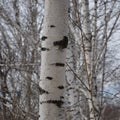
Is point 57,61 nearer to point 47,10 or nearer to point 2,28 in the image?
point 47,10

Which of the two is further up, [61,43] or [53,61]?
[61,43]

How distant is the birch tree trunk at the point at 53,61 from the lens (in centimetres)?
283

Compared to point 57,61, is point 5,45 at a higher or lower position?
higher

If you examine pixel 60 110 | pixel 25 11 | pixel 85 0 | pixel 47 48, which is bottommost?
pixel 60 110

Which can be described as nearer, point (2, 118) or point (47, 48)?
point (47, 48)

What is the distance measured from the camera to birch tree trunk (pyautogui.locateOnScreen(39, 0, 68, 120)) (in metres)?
2.83

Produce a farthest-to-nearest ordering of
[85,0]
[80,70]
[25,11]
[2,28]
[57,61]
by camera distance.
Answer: [25,11] < [2,28] < [80,70] < [85,0] < [57,61]

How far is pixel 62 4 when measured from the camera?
9.52ft

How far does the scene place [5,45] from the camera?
10258 millimetres

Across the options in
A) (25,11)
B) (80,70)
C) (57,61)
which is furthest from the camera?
(25,11)

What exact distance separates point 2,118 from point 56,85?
245 inches

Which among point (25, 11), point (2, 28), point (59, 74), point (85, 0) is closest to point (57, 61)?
point (59, 74)

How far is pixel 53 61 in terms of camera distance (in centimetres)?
283

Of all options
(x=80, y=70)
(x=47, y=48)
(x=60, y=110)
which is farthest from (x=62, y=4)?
(x=80, y=70)
